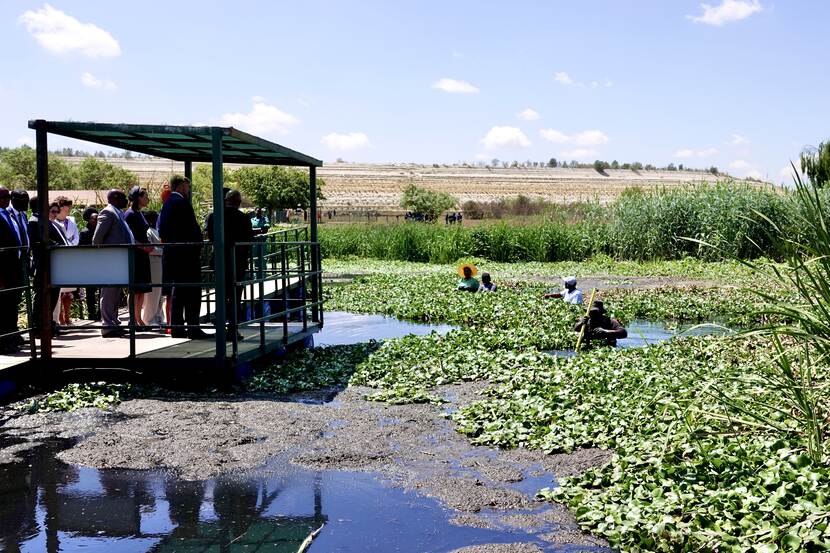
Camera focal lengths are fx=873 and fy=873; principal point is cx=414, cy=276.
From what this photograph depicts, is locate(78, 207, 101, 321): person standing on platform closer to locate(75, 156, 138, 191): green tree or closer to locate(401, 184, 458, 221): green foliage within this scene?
locate(75, 156, 138, 191): green tree

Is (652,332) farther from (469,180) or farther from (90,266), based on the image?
(469,180)

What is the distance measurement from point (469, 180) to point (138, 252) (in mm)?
109109

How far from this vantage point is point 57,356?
33.7 feet

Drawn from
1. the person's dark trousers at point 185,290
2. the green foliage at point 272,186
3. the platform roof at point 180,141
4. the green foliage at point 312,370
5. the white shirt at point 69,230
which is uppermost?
the green foliage at point 272,186

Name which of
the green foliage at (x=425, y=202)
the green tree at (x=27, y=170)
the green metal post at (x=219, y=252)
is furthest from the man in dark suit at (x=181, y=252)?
the green tree at (x=27, y=170)

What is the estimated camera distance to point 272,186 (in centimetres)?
7375

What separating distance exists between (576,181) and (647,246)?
285 ft

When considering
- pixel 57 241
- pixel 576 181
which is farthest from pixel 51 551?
pixel 576 181

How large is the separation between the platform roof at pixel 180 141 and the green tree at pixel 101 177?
182ft

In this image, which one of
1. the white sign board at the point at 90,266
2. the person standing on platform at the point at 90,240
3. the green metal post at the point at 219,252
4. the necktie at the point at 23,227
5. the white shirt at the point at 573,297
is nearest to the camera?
the green metal post at the point at 219,252

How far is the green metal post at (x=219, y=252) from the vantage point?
9969mm

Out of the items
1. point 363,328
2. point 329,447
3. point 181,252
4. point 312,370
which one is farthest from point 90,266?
point 363,328

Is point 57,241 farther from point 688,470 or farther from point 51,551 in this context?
point 688,470

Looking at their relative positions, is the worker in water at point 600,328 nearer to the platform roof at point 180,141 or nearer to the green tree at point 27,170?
the platform roof at point 180,141
